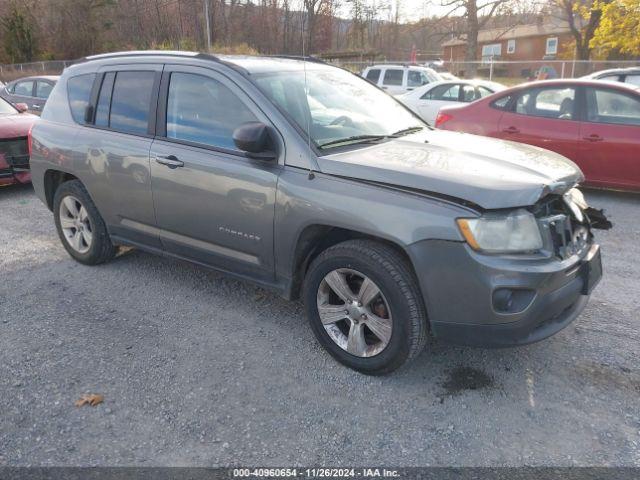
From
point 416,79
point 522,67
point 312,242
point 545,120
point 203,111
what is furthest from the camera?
point 522,67

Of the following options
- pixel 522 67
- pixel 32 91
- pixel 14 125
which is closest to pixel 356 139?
pixel 14 125

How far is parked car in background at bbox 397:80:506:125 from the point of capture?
11.9m

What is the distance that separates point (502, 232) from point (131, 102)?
117 inches

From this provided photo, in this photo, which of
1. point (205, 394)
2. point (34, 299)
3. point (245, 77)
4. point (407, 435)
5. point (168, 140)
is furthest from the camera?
point (34, 299)

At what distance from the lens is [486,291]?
103 inches

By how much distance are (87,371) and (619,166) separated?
6.25m

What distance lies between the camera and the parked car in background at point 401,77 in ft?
49.2

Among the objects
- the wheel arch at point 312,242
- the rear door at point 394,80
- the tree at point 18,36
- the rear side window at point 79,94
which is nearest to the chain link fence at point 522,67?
the rear door at point 394,80

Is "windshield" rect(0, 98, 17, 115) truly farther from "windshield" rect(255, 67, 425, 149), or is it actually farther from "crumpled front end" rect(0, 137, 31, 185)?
"windshield" rect(255, 67, 425, 149)

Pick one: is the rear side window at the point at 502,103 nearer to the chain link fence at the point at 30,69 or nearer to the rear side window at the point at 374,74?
the rear side window at the point at 374,74

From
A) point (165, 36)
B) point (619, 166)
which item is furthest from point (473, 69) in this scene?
point (165, 36)

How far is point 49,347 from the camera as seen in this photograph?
11.4 ft

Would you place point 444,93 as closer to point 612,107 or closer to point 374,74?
point 374,74

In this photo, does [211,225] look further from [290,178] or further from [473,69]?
[473,69]
